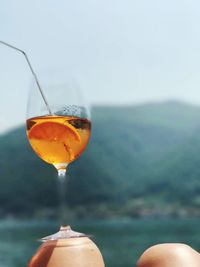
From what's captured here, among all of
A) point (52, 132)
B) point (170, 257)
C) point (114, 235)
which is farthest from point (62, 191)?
point (114, 235)

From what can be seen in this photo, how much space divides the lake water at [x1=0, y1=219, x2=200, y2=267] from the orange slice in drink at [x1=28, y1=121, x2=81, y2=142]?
144 ft

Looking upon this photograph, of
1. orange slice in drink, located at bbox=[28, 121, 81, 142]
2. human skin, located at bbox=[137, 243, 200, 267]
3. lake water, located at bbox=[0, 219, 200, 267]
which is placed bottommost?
lake water, located at bbox=[0, 219, 200, 267]

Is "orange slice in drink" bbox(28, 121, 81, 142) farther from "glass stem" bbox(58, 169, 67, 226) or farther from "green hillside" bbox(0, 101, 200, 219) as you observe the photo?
Answer: "green hillside" bbox(0, 101, 200, 219)

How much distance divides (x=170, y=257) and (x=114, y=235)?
225ft

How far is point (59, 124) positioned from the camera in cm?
144

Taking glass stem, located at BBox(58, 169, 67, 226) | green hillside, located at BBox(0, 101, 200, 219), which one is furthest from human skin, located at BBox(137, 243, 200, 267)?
green hillside, located at BBox(0, 101, 200, 219)

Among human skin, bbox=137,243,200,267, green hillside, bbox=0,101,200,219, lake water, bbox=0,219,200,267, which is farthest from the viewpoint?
green hillside, bbox=0,101,200,219

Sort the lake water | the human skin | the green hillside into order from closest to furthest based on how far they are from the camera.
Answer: the human skin
the lake water
the green hillside

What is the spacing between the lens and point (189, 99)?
297 feet

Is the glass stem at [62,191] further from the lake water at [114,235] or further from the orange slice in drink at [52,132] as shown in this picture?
the lake water at [114,235]

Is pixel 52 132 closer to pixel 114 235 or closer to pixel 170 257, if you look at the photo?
pixel 170 257

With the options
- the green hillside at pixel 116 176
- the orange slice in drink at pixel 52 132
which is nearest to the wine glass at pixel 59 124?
the orange slice in drink at pixel 52 132

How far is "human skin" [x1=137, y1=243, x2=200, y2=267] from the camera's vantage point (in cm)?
137

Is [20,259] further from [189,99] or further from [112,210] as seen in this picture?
[189,99]
